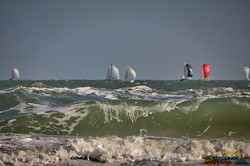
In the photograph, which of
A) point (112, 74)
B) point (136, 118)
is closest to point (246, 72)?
point (112, 74)

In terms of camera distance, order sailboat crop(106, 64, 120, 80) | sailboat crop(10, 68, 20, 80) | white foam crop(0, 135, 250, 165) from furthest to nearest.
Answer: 1. sailboat crop(10, 68, 20, 80)
2. sailboat crop(106, 64, 120, 80)
3. white foam crop(0, 135, 250, 165)

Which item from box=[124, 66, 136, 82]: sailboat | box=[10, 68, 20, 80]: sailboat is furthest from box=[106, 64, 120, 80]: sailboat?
box=[10, 68, 20, 80]: sailboat

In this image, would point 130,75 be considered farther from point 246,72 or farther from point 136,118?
point 136,118

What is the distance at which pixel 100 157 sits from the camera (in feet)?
21.5

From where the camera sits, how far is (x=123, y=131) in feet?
38.5

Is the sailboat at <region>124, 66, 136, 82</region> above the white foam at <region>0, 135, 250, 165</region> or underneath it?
above

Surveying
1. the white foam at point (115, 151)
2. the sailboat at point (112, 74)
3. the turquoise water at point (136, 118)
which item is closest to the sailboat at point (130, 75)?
the sailboat at point (112, 74)

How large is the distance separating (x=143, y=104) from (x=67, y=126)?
407 cm

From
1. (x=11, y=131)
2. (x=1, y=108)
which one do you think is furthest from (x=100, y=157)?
(x=1, y=108)

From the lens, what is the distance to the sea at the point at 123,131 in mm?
6633

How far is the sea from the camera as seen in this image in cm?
663

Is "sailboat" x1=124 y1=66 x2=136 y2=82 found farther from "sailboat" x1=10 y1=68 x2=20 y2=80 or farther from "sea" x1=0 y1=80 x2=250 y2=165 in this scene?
"sea" x1=0 y1=80 x2=250 y2=165

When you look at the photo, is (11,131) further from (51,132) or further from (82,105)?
(82,105)

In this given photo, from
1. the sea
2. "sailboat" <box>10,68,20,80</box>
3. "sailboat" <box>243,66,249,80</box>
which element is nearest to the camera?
the sea
